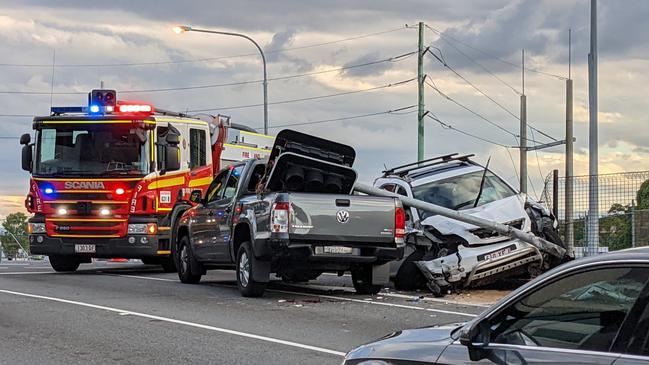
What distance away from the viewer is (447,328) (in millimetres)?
4652

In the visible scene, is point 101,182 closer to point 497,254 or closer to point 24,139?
point 24,139

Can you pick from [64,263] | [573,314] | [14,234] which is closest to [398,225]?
[573,314]

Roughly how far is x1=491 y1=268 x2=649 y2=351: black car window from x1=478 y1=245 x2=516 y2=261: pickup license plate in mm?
8506

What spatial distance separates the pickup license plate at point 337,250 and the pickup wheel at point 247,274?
105 cm

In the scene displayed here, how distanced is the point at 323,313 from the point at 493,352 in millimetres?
7075

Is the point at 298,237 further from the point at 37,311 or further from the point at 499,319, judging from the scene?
the point at 499,319

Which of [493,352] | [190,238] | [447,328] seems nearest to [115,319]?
[190,238]

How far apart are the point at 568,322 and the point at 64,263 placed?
1604cm

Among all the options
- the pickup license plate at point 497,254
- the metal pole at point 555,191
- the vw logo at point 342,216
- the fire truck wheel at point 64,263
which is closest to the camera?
the vw logo at point 342,216

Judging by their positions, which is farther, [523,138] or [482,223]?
[523,138]

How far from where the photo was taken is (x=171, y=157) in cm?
1673

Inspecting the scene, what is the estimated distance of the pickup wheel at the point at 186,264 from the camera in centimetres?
1495

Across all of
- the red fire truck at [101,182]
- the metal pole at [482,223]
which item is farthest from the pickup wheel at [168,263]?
the metal pole at [482,223]

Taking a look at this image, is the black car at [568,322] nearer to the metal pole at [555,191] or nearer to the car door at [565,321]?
Answer: the car door at [565,321]
